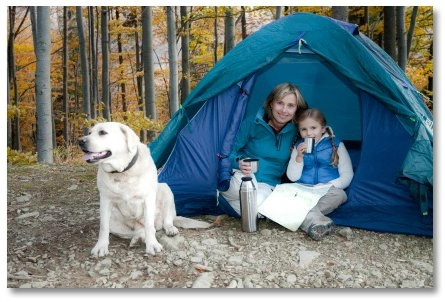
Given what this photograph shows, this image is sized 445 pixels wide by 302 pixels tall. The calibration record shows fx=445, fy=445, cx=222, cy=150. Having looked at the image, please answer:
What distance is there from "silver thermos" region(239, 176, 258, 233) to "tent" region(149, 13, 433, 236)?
1.02ft

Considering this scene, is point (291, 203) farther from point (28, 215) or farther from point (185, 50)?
point (185, 50)

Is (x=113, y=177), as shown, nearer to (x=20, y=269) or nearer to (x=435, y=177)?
(x=20, y=269)

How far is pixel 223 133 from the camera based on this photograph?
3986 millimetres

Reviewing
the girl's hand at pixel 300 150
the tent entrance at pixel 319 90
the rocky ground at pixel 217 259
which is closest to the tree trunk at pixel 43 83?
the rocky ground at pixel 217 259

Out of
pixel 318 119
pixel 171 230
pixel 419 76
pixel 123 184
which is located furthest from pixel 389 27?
pixel 123 184

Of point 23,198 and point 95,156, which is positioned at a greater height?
point 95,156

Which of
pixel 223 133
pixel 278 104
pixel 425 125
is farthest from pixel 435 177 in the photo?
pixel 223 133

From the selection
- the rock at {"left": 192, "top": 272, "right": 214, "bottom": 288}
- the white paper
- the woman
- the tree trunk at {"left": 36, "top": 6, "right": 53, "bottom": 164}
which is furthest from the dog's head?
the tree trunk at {"left": 36, "top": 6, "right": 53, "bottom": 164}

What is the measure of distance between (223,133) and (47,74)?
3966mm

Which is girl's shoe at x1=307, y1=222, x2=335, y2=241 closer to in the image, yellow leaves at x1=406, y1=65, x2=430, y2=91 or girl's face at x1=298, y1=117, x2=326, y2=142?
girl's face at x1=298, y1=117, x2=326, y2=142

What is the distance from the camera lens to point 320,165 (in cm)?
382

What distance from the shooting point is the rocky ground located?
271cm

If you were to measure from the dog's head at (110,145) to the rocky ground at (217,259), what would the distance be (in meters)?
0.65

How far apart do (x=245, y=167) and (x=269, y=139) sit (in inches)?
18.1
